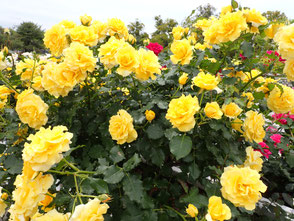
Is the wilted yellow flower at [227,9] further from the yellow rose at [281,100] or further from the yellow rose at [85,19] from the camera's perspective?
the yellow rose at [85,19]

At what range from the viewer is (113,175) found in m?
0.76

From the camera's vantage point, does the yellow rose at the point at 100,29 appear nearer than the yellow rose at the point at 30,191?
No

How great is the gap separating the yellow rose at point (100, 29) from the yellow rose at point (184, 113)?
63 centimetres

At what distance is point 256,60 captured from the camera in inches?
39.2

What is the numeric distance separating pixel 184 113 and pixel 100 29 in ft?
2.34

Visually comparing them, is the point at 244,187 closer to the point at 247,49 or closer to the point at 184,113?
the point at 184,113

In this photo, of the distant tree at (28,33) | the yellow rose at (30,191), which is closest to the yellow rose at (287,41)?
the yellow rose at (30,191)

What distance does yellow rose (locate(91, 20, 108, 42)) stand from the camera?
3.87ft

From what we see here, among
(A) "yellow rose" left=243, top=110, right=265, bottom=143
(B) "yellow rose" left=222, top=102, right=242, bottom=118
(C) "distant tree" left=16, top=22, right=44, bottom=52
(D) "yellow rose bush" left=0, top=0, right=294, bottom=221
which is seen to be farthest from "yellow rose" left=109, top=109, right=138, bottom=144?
(C) "distant tree" left=16, top=22, right=44, bottom=52

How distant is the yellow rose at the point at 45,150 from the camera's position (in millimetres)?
635

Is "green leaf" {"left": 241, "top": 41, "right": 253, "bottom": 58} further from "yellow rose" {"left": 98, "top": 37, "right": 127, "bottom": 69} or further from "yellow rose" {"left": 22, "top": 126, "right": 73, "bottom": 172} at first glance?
"yellow rose" {"left": 22, "top": 126, "right": 73, "bottom": 172}

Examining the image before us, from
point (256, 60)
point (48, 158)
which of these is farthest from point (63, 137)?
point (256, 60)

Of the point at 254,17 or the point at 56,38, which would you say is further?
the point at 56,38

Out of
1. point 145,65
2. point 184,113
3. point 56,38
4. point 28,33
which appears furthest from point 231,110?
point 28,33
